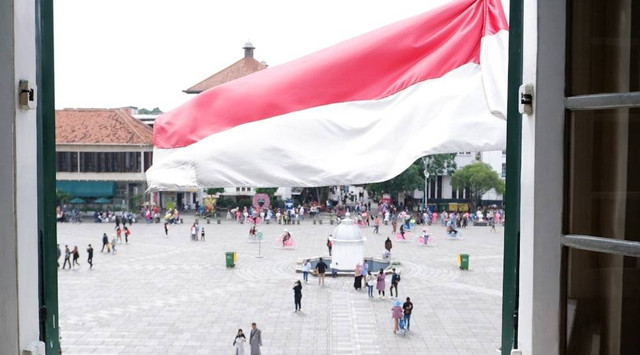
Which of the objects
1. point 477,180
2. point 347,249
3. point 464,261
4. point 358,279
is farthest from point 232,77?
point 358,279

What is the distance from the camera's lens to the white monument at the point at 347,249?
2119 cm

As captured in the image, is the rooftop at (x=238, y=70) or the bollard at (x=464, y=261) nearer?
the bollard at (x=464, y=261)

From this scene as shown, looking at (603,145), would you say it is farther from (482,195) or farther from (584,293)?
(482,195)

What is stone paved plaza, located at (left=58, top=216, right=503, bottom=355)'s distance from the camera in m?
13.4

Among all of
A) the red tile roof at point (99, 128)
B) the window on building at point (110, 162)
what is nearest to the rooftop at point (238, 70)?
the red tile roof at point (99, 128)

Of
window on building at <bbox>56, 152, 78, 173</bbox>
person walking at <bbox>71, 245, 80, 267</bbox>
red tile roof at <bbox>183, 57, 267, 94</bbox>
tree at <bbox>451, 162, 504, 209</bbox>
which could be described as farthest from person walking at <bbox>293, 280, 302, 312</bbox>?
red tile roof at <bbox>183, 57, 267, 94</bbox>

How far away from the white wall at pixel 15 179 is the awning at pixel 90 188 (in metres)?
44.6

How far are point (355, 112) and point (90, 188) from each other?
142 feet

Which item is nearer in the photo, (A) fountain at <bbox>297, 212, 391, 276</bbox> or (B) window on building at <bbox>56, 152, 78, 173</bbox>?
(A) fountain at <bbox>297, 212, 391, 276</bbox>

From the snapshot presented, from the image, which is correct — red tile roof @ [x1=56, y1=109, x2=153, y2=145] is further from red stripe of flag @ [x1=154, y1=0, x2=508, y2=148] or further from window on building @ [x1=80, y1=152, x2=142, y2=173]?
red stripe of flag @ [x1=154, y1=0, x2=508, y2=148]

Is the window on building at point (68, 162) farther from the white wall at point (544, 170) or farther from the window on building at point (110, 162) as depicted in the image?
the white wall at point (544, 170)

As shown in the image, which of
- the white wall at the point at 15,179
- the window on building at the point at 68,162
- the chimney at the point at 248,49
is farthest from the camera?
the chimney at the point at 248,49

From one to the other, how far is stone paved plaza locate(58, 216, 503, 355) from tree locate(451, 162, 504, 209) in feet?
69.3

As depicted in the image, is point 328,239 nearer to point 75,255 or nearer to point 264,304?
point 264,304
